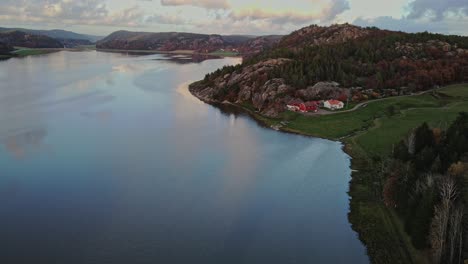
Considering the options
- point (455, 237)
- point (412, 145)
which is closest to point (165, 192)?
point (455, 237)

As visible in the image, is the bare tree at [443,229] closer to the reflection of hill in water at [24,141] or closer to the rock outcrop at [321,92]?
the reflection of hill in water at [24,141]

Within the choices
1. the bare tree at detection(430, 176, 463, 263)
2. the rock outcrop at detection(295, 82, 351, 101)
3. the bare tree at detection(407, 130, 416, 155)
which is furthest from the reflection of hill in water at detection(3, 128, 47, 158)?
the rock outcrop at detection(295, 82, 351, 101)

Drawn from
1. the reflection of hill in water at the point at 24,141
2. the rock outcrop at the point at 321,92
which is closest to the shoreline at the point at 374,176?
the rock outcrop at the point at 321,92

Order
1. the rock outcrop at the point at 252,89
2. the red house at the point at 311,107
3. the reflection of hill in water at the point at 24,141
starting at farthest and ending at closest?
the rock outcrop at the point at 252,89
the red house at the point at 311,107
the reflection of hill in water at the point at 24,141

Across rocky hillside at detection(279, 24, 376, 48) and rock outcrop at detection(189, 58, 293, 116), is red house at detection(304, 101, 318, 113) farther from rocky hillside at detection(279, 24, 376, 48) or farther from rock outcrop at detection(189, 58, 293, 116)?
rocky hillside at detection(279, 24, 376, 48)

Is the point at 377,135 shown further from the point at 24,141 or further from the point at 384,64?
the point at 24,141
